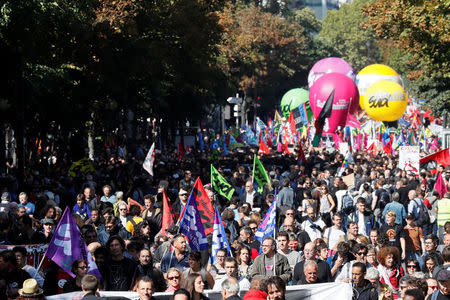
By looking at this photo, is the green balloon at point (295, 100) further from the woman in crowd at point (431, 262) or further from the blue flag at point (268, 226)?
the woman in crowd at point (431, 262)

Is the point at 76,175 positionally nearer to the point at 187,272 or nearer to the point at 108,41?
the point at 108,41

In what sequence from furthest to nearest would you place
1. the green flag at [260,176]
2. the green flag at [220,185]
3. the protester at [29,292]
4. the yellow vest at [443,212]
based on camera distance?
the green flag at [260,176], the green flag at [220,185], the yellow vest at [443,212], the protester at [29,292]

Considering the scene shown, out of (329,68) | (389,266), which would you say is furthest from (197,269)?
(329,68)

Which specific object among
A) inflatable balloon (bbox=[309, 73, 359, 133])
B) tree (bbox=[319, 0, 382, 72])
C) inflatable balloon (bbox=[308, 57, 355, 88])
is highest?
tree (bbox=[319, 0, 382, 72])

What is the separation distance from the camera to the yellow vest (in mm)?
14875

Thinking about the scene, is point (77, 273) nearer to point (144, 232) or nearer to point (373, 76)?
point (144, 232)

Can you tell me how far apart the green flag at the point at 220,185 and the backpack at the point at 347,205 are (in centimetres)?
202

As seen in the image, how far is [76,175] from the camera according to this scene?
2228 cm

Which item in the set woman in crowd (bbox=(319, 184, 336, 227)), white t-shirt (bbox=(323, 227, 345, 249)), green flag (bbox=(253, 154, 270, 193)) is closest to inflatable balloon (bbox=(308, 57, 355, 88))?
green flag (bbox=(253, 154, 270, 193))

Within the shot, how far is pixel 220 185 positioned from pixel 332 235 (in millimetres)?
4456

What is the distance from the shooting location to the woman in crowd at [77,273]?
8.56m

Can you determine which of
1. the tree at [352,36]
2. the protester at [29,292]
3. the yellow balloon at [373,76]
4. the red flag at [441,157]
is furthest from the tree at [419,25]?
the tree at [352,36]

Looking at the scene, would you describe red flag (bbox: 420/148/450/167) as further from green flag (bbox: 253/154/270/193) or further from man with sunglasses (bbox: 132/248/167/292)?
man with sunglasses (bbox: 132/248/167/292)

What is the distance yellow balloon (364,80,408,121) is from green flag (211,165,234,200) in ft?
67.1
